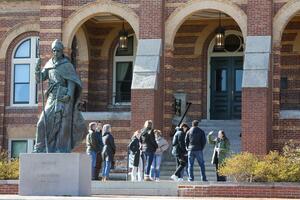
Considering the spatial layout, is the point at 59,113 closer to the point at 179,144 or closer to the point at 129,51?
the point at 179,144

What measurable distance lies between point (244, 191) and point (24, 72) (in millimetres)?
13352

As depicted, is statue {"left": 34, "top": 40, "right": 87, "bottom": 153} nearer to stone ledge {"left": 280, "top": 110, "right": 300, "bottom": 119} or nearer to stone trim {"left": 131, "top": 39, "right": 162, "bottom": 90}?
stone trim {"left": 131, "top": 39, "right": 162, "bottom": 90}

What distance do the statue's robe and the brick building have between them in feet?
30.1

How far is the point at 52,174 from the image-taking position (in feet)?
63.5

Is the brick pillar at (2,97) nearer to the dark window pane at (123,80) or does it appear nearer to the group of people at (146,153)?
the dark window pane at (123,80)

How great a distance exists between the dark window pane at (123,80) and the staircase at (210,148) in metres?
3.54

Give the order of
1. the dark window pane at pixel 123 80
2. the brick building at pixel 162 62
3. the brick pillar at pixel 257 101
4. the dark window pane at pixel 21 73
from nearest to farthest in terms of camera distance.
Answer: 1. the brick pillar at pixel 257 101
2. the brick building at pixel 162 62
3. the dark window pane at pixel 21 73
4. the dark window pane at pixel 123 80

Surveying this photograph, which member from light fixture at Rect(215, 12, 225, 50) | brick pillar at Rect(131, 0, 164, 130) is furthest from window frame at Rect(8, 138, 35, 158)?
light fixture at Rect(215, 12, 225, 50)

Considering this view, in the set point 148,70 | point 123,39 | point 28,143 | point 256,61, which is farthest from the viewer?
point 123,39

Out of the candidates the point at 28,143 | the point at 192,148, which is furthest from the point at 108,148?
the point at 28,143

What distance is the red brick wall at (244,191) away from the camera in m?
23.1

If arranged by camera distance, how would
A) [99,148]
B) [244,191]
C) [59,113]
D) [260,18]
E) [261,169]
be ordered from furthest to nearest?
1. [260,18]
2. [99,148]
3. [261,169]
4. [244,191]
5. [59,113]

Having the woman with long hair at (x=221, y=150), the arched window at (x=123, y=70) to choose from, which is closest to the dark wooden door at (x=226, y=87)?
the arched window at (x=123, y=70)

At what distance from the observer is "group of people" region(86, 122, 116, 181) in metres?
25.5
